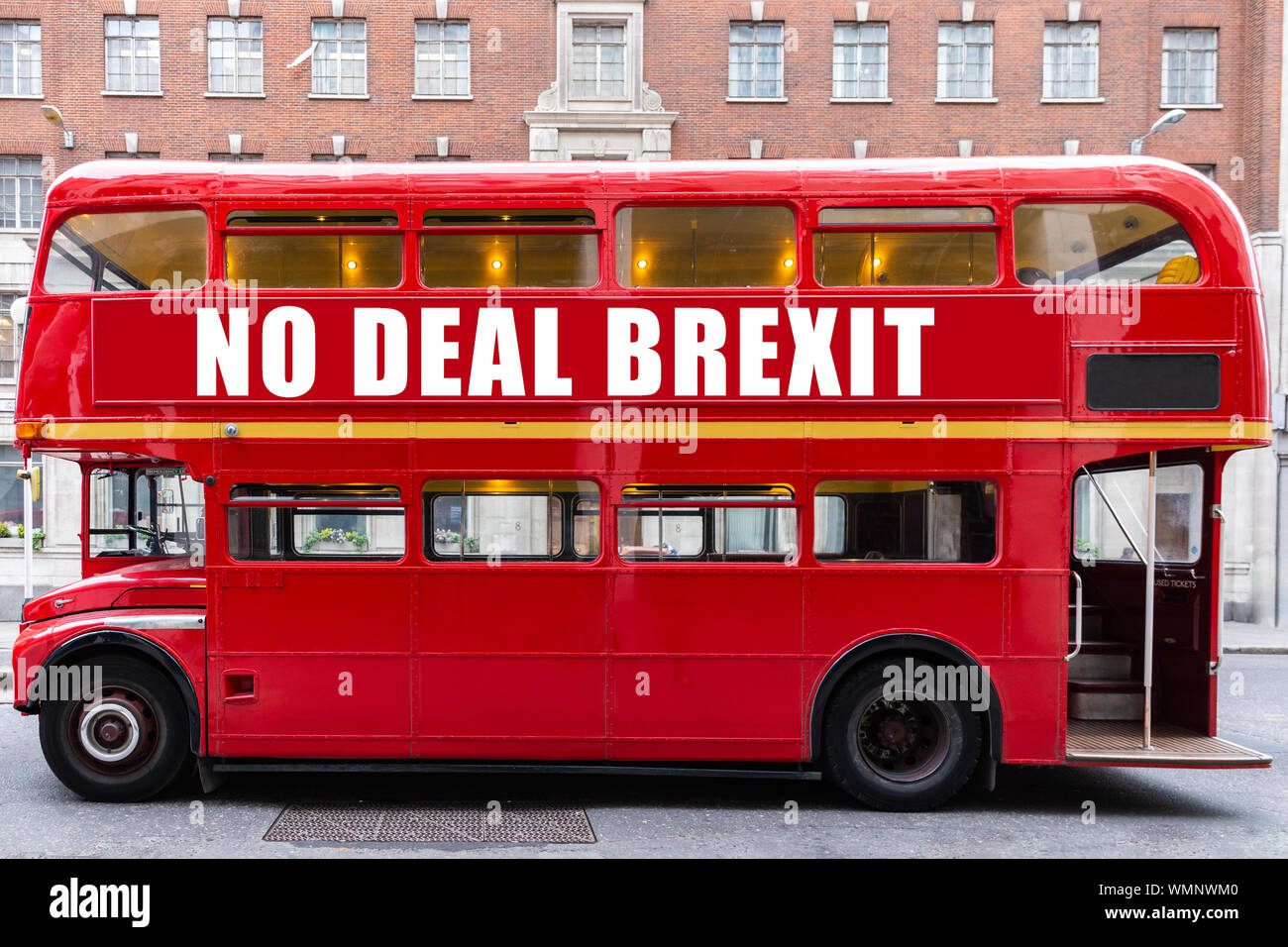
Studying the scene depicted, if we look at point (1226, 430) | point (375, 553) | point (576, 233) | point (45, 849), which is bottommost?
point (45, 849)

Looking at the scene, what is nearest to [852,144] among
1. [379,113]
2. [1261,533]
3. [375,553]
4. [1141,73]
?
[1141,73]

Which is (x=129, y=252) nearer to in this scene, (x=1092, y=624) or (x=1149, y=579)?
(x=1149, y=579)

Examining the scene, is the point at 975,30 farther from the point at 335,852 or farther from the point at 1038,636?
the point at 335,852

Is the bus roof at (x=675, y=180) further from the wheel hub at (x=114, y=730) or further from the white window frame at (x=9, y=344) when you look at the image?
the white window frame at (x=9, y=344)

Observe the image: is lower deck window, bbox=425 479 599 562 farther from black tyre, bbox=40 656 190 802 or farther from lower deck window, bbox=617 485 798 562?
black tyre, bbox=40 656 190 802

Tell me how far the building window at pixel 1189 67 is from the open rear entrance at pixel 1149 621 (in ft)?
51.6

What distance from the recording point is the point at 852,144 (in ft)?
58.9

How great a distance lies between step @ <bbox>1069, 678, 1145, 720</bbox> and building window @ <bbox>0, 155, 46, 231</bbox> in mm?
20500

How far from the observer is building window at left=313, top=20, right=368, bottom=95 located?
58.1ft

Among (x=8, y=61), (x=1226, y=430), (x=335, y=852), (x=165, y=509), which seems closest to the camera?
(x=335, y=852)

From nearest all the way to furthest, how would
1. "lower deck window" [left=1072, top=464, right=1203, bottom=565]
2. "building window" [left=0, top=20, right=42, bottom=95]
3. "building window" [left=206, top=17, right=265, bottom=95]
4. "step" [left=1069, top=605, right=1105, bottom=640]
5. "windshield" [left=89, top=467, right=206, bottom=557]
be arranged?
1. "lower deck window" [left=1072, top=464, right=1203, bottom=565]
2. "windshield" [left=89, top=467, right=206, bottom=557]
3. "step" [left=1069, top=605, right=1105, bottom=640]
4. "building window" [left=0, top=20, right=42, bottom=95]
5. "building window" [left=206, top=17, right=265, bottom=95]

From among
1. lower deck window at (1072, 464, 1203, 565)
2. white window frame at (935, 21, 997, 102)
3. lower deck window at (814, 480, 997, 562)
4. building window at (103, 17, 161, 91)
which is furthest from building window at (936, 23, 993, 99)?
building window at (103, 17, 161, 91)

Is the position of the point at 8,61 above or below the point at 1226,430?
above

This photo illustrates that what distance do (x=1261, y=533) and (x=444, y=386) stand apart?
18570mm
